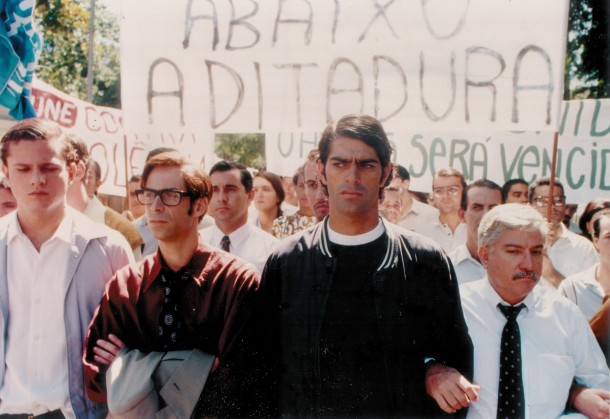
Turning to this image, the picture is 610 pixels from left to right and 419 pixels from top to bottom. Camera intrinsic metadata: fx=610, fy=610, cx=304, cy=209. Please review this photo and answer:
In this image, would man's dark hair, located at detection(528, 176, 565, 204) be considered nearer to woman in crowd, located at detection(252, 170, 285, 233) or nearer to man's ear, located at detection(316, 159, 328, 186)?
woman in crowd, located at detection(252, 170, 285, 233)

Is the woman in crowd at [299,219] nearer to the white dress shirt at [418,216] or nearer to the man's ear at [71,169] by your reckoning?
the white dress shirt at [418,216]

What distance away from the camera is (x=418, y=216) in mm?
4938

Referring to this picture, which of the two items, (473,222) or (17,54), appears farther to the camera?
(473,222)

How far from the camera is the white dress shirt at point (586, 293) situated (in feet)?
10.5

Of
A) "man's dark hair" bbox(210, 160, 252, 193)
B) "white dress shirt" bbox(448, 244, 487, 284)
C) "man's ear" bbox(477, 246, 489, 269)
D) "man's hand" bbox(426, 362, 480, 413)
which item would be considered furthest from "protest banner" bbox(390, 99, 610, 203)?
"man's hand" bbox(426, 362, 480, 413)

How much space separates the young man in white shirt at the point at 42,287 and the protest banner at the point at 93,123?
116 inches

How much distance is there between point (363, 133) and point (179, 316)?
979 millimetres

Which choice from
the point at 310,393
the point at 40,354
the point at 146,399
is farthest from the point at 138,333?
the point at 310,393

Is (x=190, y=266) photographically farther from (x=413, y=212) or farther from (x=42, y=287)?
(x=413, y=212)

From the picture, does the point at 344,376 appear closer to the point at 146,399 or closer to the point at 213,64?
the point at 146,399

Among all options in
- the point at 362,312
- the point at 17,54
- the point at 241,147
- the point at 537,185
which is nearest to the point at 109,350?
the point at 362,312

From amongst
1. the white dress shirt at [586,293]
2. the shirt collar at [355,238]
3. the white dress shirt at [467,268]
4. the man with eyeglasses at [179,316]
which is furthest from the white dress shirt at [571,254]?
the man with eyeglasses at [179,316]

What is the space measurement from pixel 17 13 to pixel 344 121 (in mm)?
2024

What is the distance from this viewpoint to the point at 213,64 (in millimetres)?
3326
